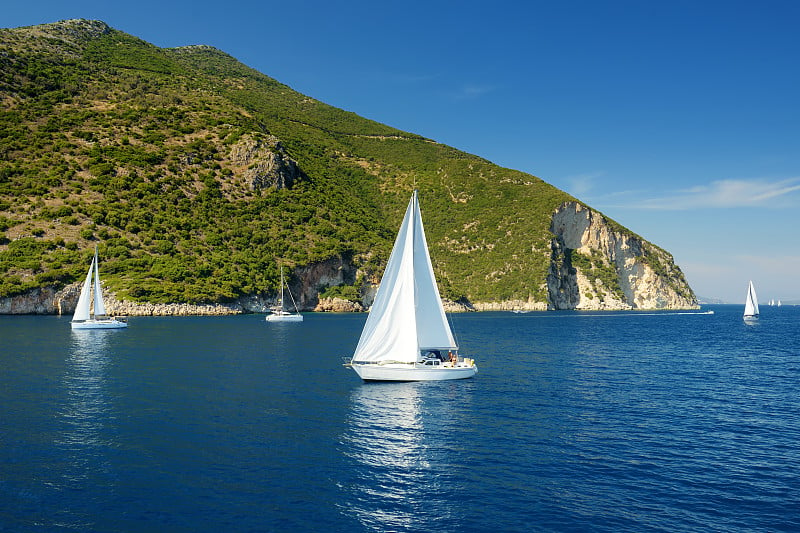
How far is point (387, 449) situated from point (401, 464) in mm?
2182

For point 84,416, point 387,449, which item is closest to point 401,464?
point 387,449

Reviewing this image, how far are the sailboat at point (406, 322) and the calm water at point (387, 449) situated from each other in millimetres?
1446

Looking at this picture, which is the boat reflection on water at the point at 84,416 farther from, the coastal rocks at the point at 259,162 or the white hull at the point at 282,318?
the coastal rocks at the point at 259,162

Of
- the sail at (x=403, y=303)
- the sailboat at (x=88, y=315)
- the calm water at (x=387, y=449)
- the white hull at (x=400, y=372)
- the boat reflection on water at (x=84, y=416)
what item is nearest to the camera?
the calm water at (x=387, y=449)

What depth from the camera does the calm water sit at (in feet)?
59.7

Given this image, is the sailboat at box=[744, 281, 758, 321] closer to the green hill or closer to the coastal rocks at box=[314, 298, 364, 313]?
the green hill

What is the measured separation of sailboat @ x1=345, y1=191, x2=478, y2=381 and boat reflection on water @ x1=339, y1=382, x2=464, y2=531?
373cm

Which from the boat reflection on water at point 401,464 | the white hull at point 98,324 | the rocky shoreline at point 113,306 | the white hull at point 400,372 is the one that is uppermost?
the rocky shoreline at point 113,306

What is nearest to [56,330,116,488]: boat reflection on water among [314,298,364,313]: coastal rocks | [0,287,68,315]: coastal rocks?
[0,287,68,315]: coastal rocks

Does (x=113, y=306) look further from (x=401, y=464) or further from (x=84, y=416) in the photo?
(x=401, y=464)

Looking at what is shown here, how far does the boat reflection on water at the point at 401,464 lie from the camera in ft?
59.8

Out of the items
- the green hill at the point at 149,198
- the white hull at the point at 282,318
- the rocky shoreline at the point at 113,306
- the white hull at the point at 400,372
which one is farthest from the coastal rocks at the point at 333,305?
the white hull at the point at 400,372

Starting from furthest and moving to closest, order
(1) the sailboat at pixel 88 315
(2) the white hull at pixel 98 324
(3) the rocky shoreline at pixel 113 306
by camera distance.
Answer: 1. (3) the rocky shoreline at pixel 113 306
2. (1) the sailboat at pixel 88 315
3. (2) the white hull at pixel 98 324

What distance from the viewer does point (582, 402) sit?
3688 cm
